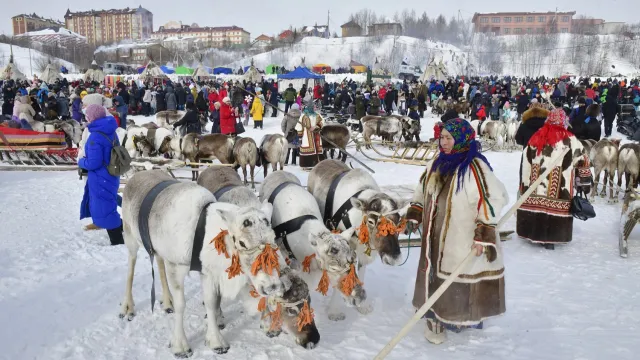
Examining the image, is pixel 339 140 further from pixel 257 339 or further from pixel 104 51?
pixel 104 51

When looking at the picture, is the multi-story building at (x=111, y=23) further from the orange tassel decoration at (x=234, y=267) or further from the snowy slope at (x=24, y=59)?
the orange tassel decoration at (x=234, y=267)

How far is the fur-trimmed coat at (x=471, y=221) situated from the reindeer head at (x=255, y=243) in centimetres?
129

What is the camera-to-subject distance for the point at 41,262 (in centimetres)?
538

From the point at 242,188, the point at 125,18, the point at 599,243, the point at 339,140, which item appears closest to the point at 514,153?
the point at 339,140

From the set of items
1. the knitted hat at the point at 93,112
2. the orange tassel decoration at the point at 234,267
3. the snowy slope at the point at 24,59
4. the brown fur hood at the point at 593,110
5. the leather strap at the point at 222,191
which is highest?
the snowy slope at the point at 24,59

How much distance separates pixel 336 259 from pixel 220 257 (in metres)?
0.88

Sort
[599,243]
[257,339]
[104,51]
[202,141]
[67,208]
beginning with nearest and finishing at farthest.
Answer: [257,339] → [599,243] → [67,208] → [202,141] → [104,51]

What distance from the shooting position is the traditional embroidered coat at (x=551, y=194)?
598cm

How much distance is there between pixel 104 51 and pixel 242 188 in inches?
3519

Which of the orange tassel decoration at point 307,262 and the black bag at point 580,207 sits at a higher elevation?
the black bag at point 580,207

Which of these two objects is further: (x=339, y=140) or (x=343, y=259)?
(x=339, y=140)

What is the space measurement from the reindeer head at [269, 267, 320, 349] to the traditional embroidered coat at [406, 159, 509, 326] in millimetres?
997

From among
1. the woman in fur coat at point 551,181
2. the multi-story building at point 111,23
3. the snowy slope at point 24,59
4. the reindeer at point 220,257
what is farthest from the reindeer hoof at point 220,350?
the multi-story building at point 111,23

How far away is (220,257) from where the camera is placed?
3.57 meters
